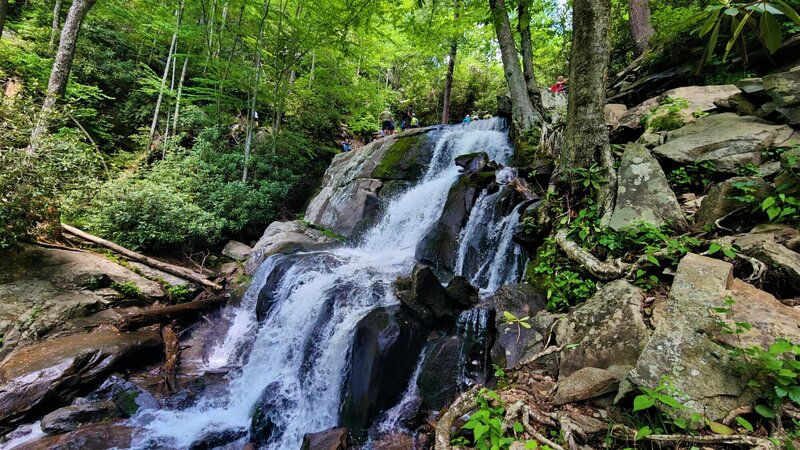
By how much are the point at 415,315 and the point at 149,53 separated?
56.2 ft

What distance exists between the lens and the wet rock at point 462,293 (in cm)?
566

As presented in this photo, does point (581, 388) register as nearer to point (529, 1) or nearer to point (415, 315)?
point (415, 315)

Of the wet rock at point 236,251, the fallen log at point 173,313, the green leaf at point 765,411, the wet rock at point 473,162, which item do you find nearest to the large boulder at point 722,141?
the green leaf at point 765,411

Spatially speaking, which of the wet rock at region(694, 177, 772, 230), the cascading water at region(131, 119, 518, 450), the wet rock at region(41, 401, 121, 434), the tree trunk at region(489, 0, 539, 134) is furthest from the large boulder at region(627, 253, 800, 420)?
the tree trunk at region(489, 0, 539, 134)

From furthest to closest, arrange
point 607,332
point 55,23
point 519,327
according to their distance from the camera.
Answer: point 55,23
point 519,327
point 607,332

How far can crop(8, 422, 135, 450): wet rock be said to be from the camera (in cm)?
435

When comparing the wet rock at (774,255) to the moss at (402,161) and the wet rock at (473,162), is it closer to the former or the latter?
the wet rock at (473,162)

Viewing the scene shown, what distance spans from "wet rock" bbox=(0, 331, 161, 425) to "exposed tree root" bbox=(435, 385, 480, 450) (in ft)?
18.9

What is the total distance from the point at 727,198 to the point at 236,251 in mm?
10837

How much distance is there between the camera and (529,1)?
5.78 metres

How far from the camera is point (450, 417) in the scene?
330 centimetres

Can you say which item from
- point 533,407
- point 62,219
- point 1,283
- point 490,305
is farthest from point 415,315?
point 62,219

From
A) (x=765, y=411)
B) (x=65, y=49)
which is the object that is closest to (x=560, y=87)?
(x=765, y=411)

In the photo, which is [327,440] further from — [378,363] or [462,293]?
[462,293]
